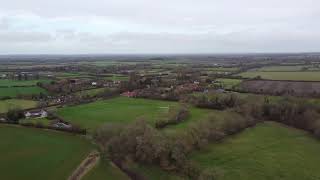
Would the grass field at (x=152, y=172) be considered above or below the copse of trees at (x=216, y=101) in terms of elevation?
below

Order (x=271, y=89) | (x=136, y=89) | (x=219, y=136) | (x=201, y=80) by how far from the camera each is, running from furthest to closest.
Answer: (x=201, y=80), (x=136, y=89), (x=271, y=89), (x=219, y=136)

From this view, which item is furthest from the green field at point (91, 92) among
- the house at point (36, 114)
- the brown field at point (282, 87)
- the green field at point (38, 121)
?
the brown field at point (282, 87)

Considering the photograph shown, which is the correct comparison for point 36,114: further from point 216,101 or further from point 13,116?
point 216,101

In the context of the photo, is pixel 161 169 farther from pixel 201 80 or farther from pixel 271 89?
pixel 201 80

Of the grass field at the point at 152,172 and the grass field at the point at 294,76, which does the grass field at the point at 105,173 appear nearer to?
the grass field at the point at 152,172

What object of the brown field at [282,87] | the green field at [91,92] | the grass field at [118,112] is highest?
the brown field at [282,87]

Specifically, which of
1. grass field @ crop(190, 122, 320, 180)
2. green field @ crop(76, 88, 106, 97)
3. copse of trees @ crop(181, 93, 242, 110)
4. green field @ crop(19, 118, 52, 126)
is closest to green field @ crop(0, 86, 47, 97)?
green field @ crop(76, 88, 106, 97)

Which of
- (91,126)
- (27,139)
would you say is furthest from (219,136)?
(27,139)
